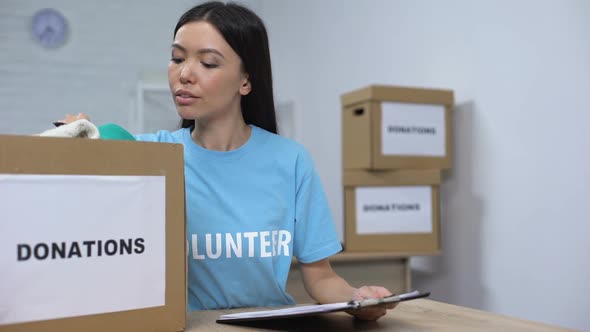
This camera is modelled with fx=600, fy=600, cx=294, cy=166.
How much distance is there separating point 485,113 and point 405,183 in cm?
43

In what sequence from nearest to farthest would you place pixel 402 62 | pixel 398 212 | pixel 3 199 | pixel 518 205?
pixel 3 199 → pixel 518 205 → pixel 398 212 → pixel 402 62

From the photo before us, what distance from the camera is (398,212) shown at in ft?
8.24

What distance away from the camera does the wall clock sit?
403cm

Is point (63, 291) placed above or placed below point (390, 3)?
below

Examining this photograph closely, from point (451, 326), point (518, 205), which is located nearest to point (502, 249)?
point (518, 205)

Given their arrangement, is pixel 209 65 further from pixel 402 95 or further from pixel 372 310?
pixel 402 95

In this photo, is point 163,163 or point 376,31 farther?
point 376,31

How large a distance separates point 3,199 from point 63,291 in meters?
0.12

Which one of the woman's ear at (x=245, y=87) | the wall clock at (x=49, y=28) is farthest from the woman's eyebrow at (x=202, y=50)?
the wall clock at (x=49, y=28)

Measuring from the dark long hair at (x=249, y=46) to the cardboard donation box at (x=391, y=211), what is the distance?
4.34 ft

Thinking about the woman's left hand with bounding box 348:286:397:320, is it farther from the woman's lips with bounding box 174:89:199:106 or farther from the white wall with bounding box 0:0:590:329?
the white wall with bounding box 0:0:590:329

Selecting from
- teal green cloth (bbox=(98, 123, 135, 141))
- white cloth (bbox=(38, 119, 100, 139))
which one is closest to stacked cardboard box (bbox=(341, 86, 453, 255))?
teal green cloth (bbox=(98, 123, 135, 141))

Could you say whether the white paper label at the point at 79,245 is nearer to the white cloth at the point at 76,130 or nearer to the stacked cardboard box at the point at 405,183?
the white cloth at the point at 76,130

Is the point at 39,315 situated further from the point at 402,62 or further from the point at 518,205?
the point at 402,62
